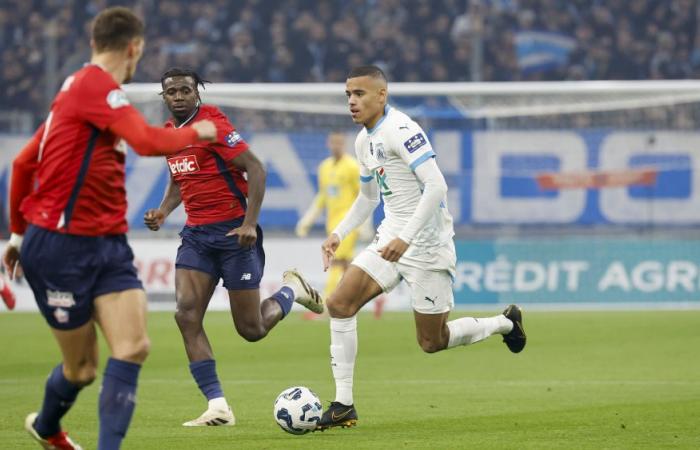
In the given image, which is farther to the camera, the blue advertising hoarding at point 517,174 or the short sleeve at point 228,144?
the blue advertising hoarding at point 517,174

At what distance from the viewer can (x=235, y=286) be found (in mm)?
9070

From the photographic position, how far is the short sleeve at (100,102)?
6031 mm

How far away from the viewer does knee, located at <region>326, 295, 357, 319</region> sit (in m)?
8.69

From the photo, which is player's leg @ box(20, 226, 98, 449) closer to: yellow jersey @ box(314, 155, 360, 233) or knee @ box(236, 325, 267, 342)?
knee @ box(236, 325, 267, 342)

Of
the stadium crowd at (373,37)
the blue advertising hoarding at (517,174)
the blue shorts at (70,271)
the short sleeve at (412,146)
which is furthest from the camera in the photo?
the stadium crowd at (373,37)

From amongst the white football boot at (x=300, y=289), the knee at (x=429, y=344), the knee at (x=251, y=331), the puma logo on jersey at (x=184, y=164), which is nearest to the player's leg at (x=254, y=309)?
the knee at (x=251, y=331)

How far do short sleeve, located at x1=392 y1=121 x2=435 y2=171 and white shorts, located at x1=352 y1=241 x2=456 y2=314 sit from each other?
70 cm

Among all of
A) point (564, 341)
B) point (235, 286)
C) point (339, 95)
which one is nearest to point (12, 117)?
point (339, 95)

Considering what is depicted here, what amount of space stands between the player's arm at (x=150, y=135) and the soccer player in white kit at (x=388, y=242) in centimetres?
253

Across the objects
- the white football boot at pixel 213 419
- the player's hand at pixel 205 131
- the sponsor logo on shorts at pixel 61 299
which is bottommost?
the white football boot at pixel 213 419

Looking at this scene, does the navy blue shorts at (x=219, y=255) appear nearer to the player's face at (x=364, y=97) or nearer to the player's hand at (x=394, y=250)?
the player's face at (x=364, y=97)

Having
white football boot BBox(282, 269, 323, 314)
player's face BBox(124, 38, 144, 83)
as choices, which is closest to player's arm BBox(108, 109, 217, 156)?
player's face BBox(124, 38, 144, 83)

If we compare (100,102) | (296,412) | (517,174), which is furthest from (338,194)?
(100,102)

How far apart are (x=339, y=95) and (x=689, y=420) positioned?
12241mm
